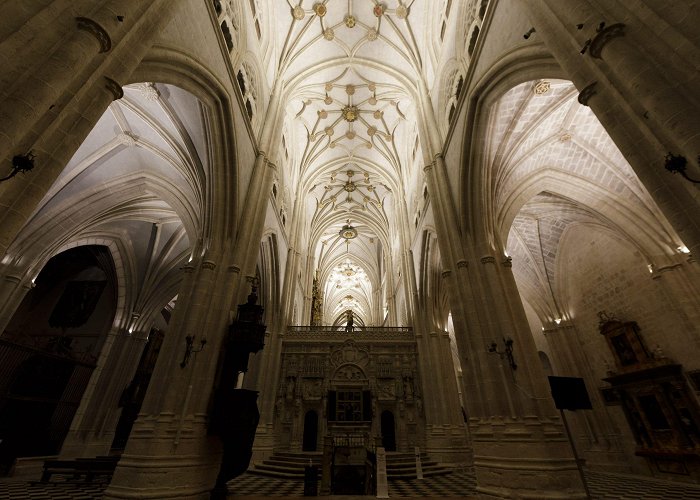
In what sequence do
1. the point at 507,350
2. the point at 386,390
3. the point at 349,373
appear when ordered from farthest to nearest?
the point at 349,373 < the point at 386,390 < the point at 507,350

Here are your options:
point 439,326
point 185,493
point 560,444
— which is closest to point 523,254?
point 439,326

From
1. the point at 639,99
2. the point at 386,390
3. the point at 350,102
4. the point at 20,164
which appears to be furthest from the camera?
the point at 350,102

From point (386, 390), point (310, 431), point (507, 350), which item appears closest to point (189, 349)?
point (507, 350)

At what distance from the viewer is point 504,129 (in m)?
9.54

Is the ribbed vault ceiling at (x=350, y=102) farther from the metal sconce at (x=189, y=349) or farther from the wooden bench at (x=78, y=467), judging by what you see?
the wooden bench at (x=78, y=467)

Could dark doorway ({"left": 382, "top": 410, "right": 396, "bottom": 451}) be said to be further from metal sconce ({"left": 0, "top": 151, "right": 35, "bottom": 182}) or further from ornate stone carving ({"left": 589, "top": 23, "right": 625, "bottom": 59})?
metal sconce ({"left": 0, "top": 151, "right": 35, "bottom": 182})

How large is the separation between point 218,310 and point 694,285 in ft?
49.9

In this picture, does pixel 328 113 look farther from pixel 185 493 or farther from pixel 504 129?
pixel 185 493

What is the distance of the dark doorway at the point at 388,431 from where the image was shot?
14633mm

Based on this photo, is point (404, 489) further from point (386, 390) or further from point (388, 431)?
point (386, 390)

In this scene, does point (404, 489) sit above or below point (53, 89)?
below

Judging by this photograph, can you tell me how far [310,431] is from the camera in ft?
48.7

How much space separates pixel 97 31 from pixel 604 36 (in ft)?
20.2

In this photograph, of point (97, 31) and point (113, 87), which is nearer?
point (97, 31)
